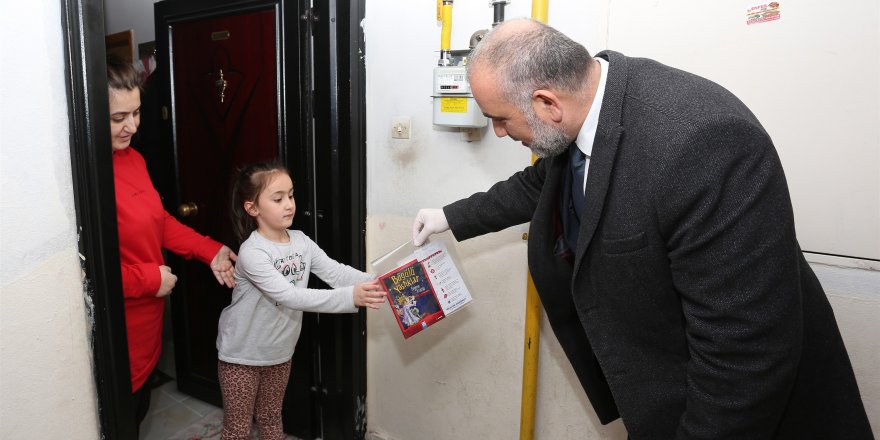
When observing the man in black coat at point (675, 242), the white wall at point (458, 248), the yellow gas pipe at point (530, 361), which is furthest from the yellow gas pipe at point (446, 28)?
the man in black coat at point (675, 242)

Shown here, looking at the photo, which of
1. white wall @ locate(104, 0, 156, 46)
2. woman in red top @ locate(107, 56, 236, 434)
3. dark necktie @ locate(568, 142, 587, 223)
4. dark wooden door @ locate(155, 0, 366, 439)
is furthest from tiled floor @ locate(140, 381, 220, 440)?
dark necktie @ locate(568, 142, 587, 223)

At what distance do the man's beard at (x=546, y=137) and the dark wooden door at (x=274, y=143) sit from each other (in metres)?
0.91

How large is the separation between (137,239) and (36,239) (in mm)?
528

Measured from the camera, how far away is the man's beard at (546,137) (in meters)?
1.08

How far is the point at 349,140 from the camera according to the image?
6.09ft

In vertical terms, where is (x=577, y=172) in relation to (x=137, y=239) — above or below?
above

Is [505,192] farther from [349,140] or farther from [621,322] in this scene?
[349,140]

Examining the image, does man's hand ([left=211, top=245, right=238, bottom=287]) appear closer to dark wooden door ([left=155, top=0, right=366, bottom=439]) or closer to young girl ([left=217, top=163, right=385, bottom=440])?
young girl ([left=217, top=163, right=385, bottom=440])

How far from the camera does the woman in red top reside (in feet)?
4.53

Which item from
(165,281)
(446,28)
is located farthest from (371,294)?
(446,28)

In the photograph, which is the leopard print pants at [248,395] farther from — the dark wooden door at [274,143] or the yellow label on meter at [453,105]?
the yellow label on meter at [453,105]

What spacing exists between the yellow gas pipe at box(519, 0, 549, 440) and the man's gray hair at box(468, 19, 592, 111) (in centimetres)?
54

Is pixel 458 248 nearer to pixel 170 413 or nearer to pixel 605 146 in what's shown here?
pixel 605 146

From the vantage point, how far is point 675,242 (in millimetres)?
955
